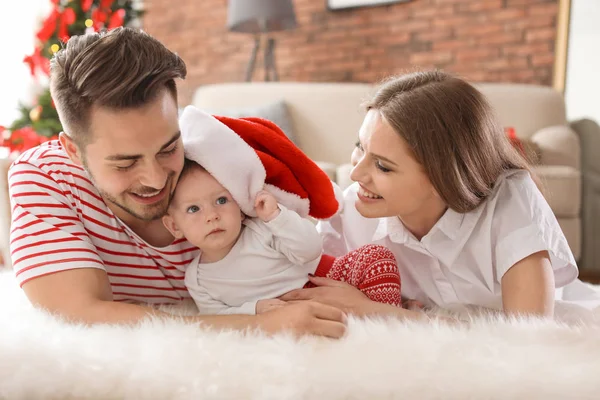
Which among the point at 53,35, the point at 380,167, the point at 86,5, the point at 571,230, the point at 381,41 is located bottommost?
the point at 571,230

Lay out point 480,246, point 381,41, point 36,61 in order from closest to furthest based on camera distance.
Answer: point 480,246 → point 36,61 → point 381,41

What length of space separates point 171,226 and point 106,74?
0.35 m

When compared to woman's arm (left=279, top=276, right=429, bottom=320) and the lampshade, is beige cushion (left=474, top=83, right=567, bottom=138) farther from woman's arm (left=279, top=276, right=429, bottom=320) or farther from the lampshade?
woman's arm (left=279, top=276, right=429, bottom=320)

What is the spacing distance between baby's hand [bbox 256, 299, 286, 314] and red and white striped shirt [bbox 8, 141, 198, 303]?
24 centimetres

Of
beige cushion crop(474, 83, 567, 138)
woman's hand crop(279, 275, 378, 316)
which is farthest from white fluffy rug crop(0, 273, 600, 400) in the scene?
beige cushion crop(474, 83, 567, 138)

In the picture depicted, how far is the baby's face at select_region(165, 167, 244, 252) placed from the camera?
118cm

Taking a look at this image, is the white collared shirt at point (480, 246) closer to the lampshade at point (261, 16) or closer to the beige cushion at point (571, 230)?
the beige cushion at point (571, 230)

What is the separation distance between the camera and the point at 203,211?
1.18 m

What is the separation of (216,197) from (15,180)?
0.42 metres

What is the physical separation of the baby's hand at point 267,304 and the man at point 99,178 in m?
0.08

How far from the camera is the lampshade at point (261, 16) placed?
3699 millimetres

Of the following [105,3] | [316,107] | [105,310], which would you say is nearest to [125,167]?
[105,310]

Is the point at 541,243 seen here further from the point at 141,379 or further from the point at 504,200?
the point at 141,379

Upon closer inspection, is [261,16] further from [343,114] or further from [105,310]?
[105,310]
